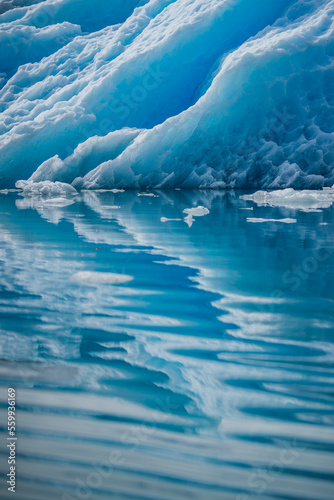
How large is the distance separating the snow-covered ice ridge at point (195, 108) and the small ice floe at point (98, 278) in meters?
7.75

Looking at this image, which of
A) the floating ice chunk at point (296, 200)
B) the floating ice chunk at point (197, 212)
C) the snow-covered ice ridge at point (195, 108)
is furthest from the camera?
the snow-covered ice ridge at point (195, 108)

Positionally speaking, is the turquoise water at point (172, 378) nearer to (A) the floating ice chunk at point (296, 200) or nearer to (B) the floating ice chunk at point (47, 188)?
(A) the floating ice chunk at point (296, 200)

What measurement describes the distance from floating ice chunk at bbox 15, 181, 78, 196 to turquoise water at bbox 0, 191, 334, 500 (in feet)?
23.1

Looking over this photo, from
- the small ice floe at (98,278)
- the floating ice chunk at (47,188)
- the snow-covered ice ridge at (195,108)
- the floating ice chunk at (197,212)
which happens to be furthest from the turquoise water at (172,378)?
the snow-covered ice ridge at (195,108)

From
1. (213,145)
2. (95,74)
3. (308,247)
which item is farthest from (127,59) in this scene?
(308,247)

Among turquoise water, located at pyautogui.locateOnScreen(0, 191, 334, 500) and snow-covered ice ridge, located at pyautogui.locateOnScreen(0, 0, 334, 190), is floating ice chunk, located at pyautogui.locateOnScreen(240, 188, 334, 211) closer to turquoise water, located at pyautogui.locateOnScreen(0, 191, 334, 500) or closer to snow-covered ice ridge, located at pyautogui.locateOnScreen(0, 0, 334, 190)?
snow-covered ice ridge, located at pyautogui.locateOnScreen(0, 0, 334, 190)

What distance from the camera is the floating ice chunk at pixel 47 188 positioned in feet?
30.9

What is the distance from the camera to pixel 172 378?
1.22 metres

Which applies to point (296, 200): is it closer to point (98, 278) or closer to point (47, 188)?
point (47, 188)

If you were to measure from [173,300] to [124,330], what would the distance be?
381mm

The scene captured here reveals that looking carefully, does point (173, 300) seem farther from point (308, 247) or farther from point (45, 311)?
point (308, 247)

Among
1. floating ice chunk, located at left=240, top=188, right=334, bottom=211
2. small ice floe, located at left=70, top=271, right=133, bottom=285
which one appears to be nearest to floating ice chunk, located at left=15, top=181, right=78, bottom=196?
floating ice chunk, located at left=240, top=188, right=334, bottom=211

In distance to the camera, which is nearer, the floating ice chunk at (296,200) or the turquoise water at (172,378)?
the turquoise water at (172,378)

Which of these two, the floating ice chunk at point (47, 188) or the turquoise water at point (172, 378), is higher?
the floating ice chunk at point (47, 188)
